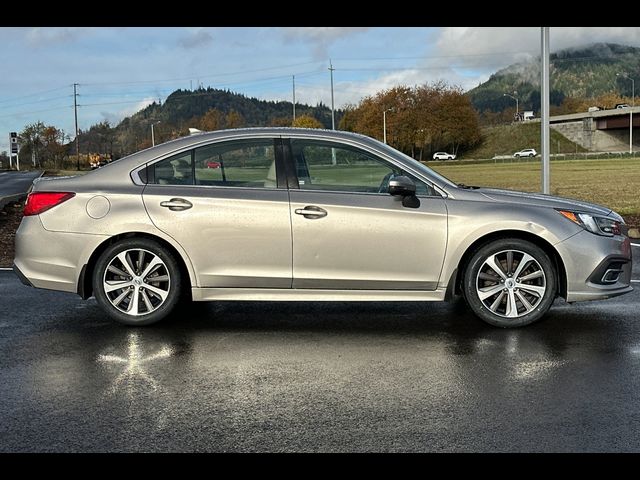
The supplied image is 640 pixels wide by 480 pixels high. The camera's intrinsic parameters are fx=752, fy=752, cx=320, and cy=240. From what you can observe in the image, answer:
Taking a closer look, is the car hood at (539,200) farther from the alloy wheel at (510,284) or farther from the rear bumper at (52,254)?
the rear bumper at (52,254)

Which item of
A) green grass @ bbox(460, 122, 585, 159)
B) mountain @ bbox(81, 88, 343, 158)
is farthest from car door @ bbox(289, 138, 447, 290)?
green grass @ bbox(460, 122, 585, 159)

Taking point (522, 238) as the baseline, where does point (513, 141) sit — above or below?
above

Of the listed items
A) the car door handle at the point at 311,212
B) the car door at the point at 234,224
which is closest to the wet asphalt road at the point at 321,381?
the car door at the point at 234,224

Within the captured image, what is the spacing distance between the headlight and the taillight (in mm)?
4243

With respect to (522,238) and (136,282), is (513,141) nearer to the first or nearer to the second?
(522,238)

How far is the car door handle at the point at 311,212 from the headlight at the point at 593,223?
6.64 ft

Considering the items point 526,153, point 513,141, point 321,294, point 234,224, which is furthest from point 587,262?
point 513,141

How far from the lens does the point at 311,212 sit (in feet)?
20.5

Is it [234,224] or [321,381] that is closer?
[321,381]

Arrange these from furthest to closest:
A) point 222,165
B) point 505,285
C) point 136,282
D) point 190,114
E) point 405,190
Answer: point 190,114 → point 222,165 → point 136,282 → point 505,285 → point 405,190

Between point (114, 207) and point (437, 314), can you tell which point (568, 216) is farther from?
point (114, 207)

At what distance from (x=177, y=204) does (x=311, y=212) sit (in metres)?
1.14
